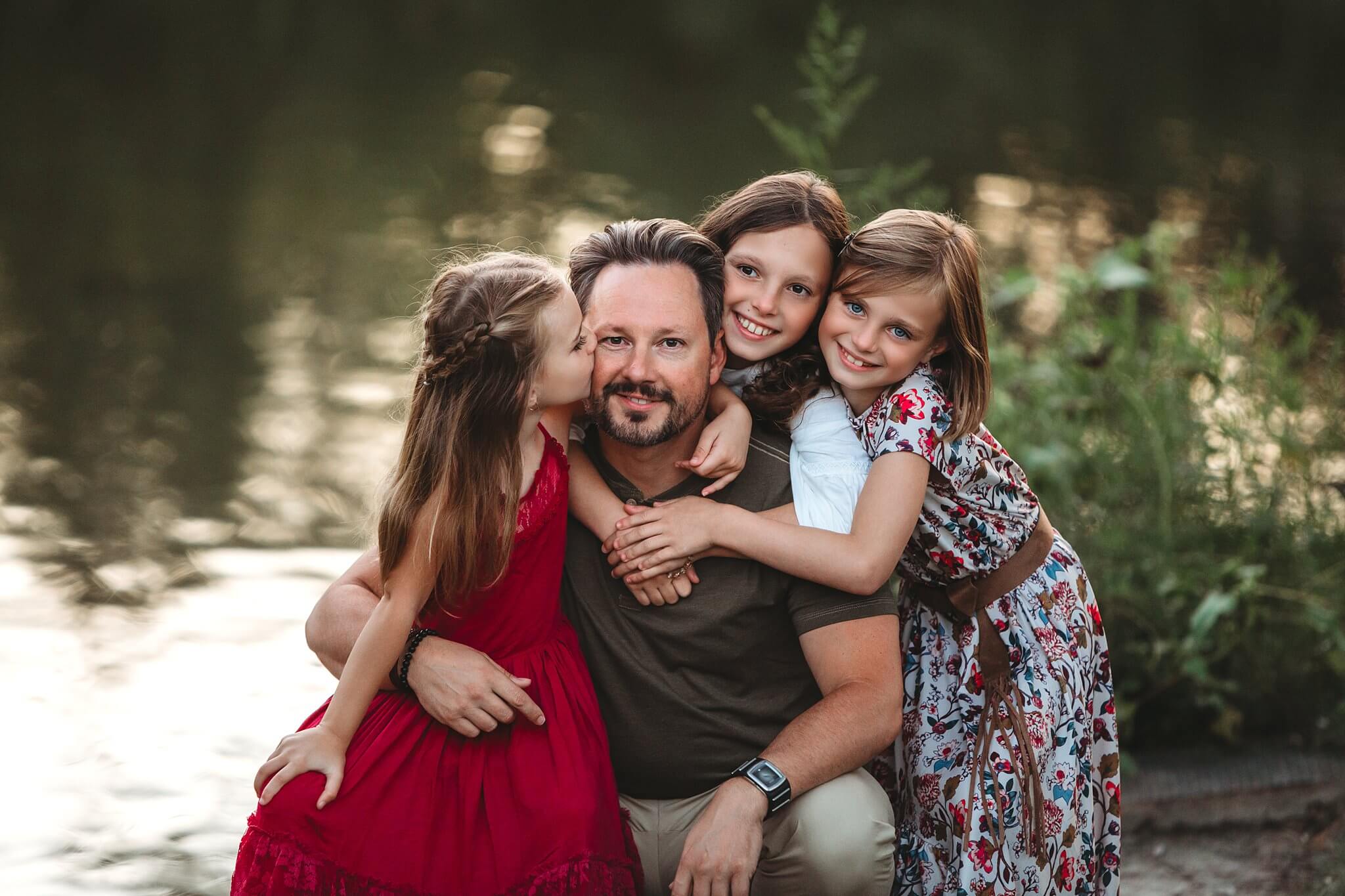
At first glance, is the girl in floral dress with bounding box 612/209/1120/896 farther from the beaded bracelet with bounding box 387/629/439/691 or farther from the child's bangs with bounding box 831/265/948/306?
the beaded bracelet with bounding box 387/629/439/691

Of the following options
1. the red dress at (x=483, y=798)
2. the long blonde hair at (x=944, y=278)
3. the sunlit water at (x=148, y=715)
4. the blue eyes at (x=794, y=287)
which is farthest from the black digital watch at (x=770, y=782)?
the sunlit water at (x=148, y=715)

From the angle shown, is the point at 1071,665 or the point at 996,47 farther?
the point at 996,47

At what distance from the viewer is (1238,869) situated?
361 centimetres

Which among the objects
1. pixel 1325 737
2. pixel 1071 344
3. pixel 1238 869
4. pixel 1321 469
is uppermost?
pixel 1071 344

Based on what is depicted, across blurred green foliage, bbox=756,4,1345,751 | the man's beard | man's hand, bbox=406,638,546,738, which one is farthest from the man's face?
blurred green foliage, bbox=756,4,1345,751

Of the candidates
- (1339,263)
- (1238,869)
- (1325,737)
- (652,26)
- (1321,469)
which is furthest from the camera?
(652,26)

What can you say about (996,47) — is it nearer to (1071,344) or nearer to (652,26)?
(652,26)

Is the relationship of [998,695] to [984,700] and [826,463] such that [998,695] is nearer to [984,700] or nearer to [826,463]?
[984,700]

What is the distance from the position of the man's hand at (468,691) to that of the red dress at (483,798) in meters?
0.06

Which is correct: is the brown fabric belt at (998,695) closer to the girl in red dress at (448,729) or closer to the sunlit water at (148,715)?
the girl in red dress at (448,729)

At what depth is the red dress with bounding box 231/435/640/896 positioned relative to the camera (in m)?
2.42

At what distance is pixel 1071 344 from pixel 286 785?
2.95 m

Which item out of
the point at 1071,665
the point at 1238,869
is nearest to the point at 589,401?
the point at 1071,665

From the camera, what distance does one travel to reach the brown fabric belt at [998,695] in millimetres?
2742
